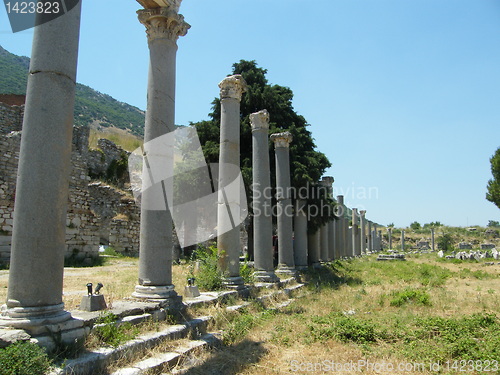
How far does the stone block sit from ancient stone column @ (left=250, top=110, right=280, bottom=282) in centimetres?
683

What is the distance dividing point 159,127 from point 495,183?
138 feet

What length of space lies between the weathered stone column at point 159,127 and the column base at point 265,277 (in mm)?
5260

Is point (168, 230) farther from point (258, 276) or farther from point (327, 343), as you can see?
point (258, 276)

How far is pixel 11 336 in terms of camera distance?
13.3 ft

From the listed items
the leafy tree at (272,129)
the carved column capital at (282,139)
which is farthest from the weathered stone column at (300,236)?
the carved column capital at (282,139)

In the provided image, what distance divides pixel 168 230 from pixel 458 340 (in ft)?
16.6

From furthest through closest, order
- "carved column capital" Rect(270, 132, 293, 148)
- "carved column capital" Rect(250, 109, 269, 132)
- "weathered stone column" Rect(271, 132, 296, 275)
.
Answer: "carved column capital" Rect(270, 132, 293, 148)
"weathered stone column" Rect(271, 132, 296, 275)
"carved column capital" Rect(250, 109, 269, 132)

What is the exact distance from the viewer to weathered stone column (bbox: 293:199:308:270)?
56.4ft

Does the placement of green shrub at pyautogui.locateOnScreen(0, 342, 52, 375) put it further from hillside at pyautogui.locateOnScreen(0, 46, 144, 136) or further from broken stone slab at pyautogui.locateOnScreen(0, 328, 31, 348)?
hillside at pyautogui.locateOnScreen(0, 46, 144, 136)

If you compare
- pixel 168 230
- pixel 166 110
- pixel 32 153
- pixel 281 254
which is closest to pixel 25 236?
pixel 32 153

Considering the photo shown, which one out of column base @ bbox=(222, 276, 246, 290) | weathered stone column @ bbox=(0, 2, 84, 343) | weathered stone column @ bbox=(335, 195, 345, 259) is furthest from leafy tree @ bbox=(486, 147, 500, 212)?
weathered stone column @ bbox=(0, 2, 84, 343)

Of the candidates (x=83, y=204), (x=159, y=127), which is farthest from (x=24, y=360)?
(x=83, y=204)

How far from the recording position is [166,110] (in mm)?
7418

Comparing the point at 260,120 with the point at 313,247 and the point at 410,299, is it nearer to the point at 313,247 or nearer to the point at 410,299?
the point at 410,299
